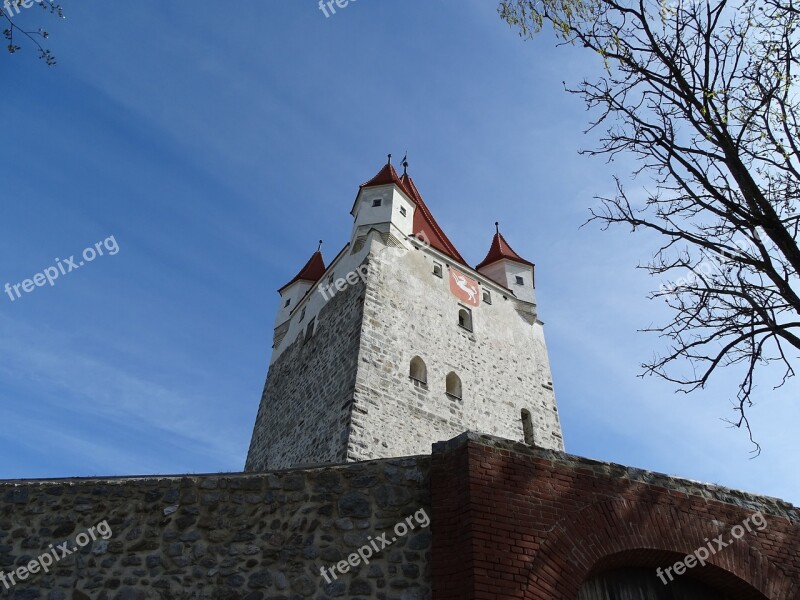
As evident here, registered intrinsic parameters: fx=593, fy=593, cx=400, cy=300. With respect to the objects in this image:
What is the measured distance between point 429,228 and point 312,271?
18.2 ft

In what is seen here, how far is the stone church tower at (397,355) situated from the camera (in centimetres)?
1495

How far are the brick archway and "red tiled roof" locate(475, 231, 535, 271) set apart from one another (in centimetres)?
1866

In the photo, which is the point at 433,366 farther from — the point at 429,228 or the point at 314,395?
the point at 429,228

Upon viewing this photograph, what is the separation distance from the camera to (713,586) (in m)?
5.68

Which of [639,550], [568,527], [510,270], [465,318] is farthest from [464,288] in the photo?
[568,527]

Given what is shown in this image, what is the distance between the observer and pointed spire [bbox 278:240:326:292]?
2516cm

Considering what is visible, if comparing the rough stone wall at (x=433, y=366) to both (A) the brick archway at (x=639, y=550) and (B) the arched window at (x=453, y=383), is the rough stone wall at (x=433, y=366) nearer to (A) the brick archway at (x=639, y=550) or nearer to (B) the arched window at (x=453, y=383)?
(B) the arched window at (x=453, y=383)

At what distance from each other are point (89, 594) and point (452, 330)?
14270 mm

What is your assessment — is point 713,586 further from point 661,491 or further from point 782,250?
point 782,250

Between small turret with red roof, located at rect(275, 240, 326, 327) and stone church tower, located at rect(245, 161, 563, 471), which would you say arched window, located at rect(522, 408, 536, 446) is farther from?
small turret with red roof, located at rect(275, 240, 326, 327)

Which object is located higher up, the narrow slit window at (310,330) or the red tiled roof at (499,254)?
the red tiled roof at (499,254)

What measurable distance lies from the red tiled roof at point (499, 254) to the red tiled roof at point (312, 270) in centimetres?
678

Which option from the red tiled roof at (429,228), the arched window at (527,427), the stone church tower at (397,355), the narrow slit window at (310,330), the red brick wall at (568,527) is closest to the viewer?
the red brick wall at (568,527)

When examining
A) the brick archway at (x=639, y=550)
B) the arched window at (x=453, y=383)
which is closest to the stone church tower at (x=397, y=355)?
the arched window at (x=453, y=383)
